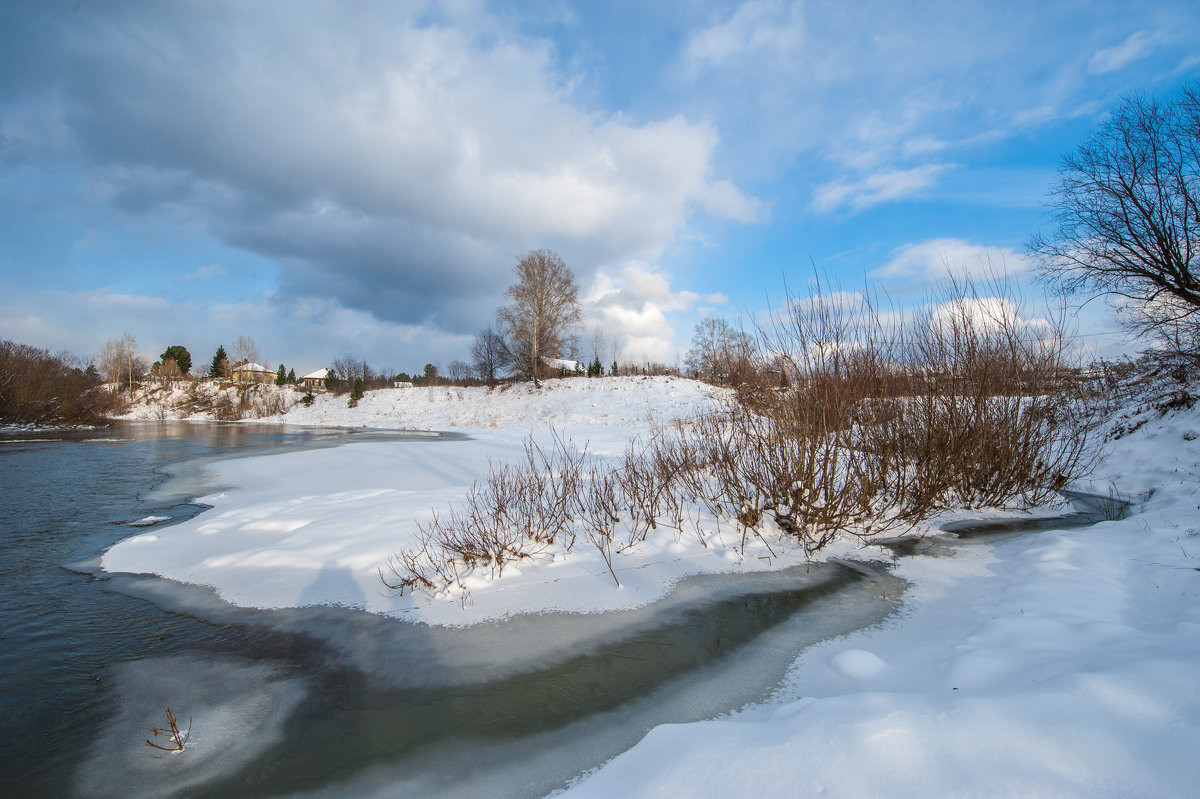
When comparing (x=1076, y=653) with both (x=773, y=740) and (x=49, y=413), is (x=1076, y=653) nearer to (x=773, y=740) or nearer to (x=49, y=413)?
(x=773, y=740)

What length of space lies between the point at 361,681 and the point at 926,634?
4167 millimetres

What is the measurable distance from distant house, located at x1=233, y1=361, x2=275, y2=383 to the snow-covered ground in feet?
181

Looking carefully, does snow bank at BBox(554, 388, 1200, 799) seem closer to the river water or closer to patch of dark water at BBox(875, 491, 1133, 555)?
→ the river water

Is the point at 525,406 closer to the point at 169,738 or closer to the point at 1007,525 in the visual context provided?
the point at 1007,525

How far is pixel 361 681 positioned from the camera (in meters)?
3.54

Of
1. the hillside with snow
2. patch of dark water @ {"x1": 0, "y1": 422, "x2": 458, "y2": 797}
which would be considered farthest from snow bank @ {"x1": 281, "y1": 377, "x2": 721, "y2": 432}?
patch of dark water @ {"x1": 0, "y1": 422, "x2": 458, "y2": 797}

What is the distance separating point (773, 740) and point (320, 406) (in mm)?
45944

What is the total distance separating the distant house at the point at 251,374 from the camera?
181ft

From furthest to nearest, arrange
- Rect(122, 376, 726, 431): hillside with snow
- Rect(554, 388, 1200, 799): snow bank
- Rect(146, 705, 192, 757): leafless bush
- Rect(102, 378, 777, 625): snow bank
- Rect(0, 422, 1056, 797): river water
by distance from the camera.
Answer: Rect(122, 376, 726, 431): hillside with snow, Rect(102, 378, 777, 625): snow bank, Rect(146, 705, 192, 757): leafless bush, Rect(0, 422, 1056, 797): river water, Rect(554, 388, 1200, 799): snow bank

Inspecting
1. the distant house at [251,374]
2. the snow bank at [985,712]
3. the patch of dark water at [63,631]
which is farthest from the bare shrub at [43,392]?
the snow bank at [985,712]

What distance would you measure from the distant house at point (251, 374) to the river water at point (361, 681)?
185ft

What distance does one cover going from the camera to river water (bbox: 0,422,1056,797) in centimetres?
268

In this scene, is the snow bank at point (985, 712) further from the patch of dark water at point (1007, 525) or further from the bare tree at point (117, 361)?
the bare tree at point (117, 361)

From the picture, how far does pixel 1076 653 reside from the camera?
2.87 metres
